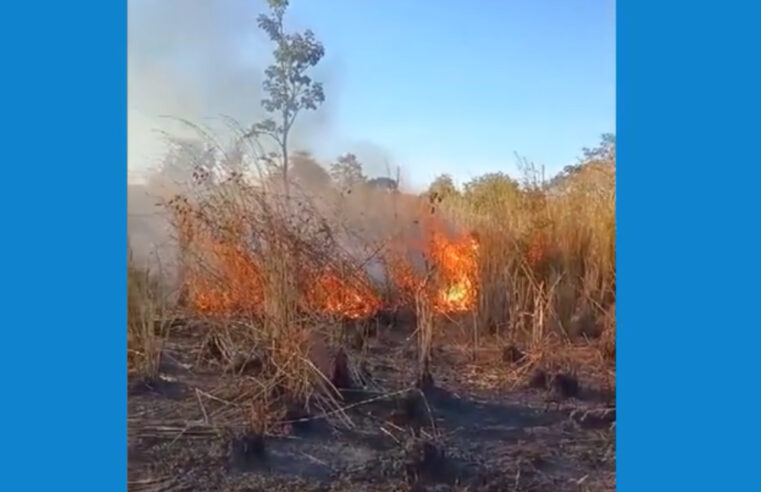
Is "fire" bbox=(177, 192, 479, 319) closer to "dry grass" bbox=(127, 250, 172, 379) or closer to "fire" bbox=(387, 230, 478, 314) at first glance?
"fire" bbox=(387, 230, 478, 314)

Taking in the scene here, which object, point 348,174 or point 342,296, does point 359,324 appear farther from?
point 348,174

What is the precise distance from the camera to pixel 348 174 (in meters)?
2.70

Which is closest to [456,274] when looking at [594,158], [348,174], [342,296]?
[342,296]

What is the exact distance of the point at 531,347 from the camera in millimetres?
2771

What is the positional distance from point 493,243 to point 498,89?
21.1 inches

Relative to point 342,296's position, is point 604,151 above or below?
above

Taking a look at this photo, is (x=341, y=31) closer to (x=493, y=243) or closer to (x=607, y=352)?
(x=493, y=243)

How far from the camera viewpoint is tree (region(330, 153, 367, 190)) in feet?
8.84

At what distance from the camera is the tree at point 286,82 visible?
8.77 feet

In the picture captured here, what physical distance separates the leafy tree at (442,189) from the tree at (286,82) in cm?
48

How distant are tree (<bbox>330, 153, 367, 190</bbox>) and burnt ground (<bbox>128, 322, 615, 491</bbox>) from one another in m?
0.54

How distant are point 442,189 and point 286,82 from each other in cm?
64

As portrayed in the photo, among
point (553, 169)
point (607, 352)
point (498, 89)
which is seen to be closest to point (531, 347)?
point (607, 352)

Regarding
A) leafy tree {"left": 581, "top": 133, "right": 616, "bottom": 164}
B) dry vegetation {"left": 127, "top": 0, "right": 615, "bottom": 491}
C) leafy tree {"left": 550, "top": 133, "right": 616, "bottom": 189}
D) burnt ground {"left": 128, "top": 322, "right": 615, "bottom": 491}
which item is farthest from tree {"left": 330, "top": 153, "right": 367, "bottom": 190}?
leafy tree {"left": 581, "top": 133, "right": 616, "bottom": 164}
